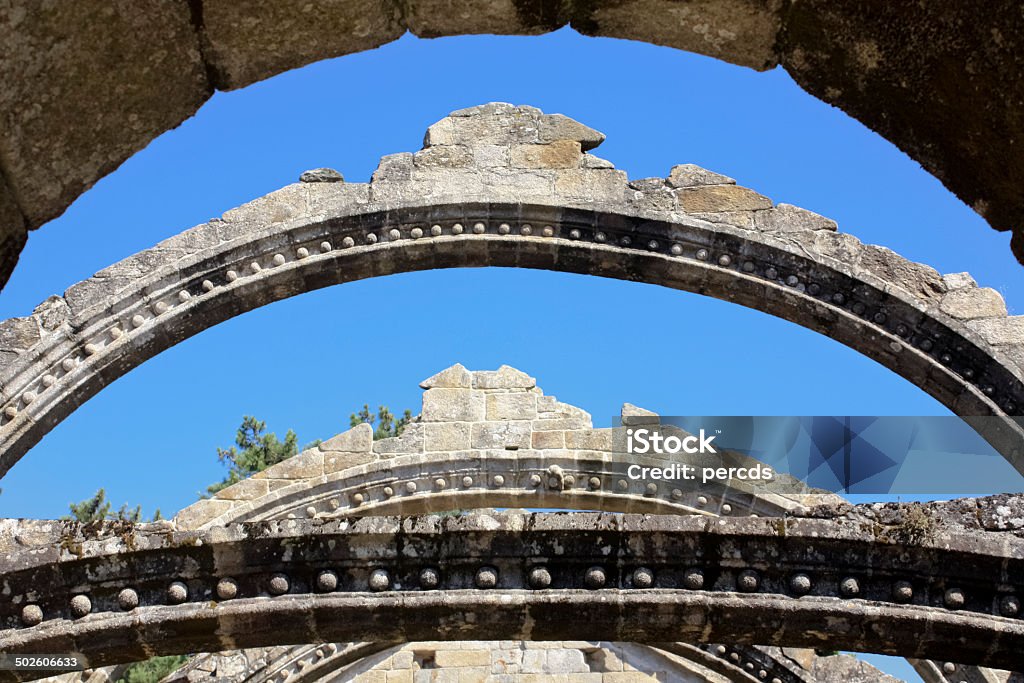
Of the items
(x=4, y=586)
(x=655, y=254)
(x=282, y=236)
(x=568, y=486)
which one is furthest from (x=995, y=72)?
(x=568, y=486)

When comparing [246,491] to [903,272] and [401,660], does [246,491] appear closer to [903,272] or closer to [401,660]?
[401,660]

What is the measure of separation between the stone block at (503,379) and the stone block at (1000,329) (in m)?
4.52

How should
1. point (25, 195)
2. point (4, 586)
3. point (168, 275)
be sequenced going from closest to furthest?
point (25, 195), point (4, 586), point (168, 275)

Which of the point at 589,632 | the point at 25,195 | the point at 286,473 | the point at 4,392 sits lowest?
the point at 589,632

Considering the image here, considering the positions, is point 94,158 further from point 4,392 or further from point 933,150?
point 4,392

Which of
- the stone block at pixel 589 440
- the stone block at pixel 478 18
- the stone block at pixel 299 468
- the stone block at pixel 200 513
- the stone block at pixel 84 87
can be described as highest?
the stone block at pixel 589 440

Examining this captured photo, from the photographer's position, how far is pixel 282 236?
7383mm

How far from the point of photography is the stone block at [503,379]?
35.6ft

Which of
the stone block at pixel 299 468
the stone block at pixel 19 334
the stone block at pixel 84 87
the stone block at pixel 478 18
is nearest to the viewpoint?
the stone block at pixel 84 87

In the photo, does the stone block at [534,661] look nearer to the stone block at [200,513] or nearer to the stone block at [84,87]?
the stone block at [200,513]

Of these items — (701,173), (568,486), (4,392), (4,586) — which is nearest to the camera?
(4,586)

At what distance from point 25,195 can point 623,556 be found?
215 centimetres

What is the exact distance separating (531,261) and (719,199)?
1.21 metres

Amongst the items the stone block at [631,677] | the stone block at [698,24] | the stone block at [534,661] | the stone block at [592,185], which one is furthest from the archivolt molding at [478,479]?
the stone block at [698,24]
